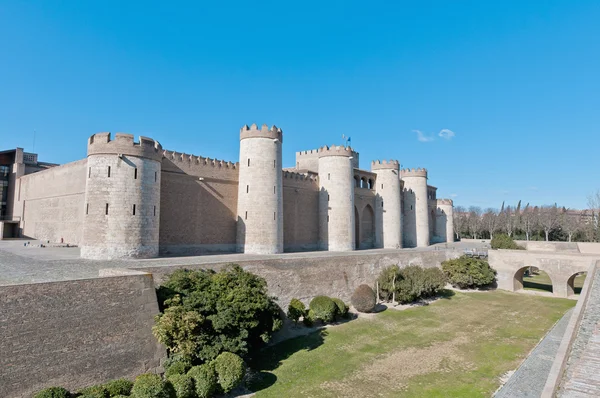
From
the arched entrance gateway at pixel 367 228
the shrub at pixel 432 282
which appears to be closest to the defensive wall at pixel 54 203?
the shrub at pixel 432 282

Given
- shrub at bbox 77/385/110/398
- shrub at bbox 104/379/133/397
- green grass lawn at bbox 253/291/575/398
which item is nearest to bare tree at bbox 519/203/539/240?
green grass lawn at bbox 253/291/575/398

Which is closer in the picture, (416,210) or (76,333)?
(76,333)

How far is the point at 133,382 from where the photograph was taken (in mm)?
12109

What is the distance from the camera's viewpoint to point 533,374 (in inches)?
586

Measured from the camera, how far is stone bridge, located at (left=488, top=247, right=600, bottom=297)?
28422 mm

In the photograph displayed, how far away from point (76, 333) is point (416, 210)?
125 feet

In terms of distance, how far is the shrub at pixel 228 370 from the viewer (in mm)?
12844

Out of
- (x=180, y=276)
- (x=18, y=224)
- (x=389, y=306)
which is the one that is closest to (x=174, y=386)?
(x=180, y=276)

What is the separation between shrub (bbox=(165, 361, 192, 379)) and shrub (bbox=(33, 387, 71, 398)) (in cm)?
301

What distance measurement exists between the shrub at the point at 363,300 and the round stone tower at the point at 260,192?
6588 mm

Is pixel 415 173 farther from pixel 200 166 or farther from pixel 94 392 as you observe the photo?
pixel 94 392

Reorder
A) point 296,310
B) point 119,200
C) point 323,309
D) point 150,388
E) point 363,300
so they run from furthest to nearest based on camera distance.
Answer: point 363,300
point 323,309
point 296,310
point 119,200
point 150,388

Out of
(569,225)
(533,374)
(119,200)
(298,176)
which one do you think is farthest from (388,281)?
(569,225)

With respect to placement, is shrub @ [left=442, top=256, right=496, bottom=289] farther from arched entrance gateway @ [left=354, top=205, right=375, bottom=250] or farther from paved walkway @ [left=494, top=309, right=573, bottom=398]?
paved walkway @ [left=494, top=309, right=573, bottom=398]
